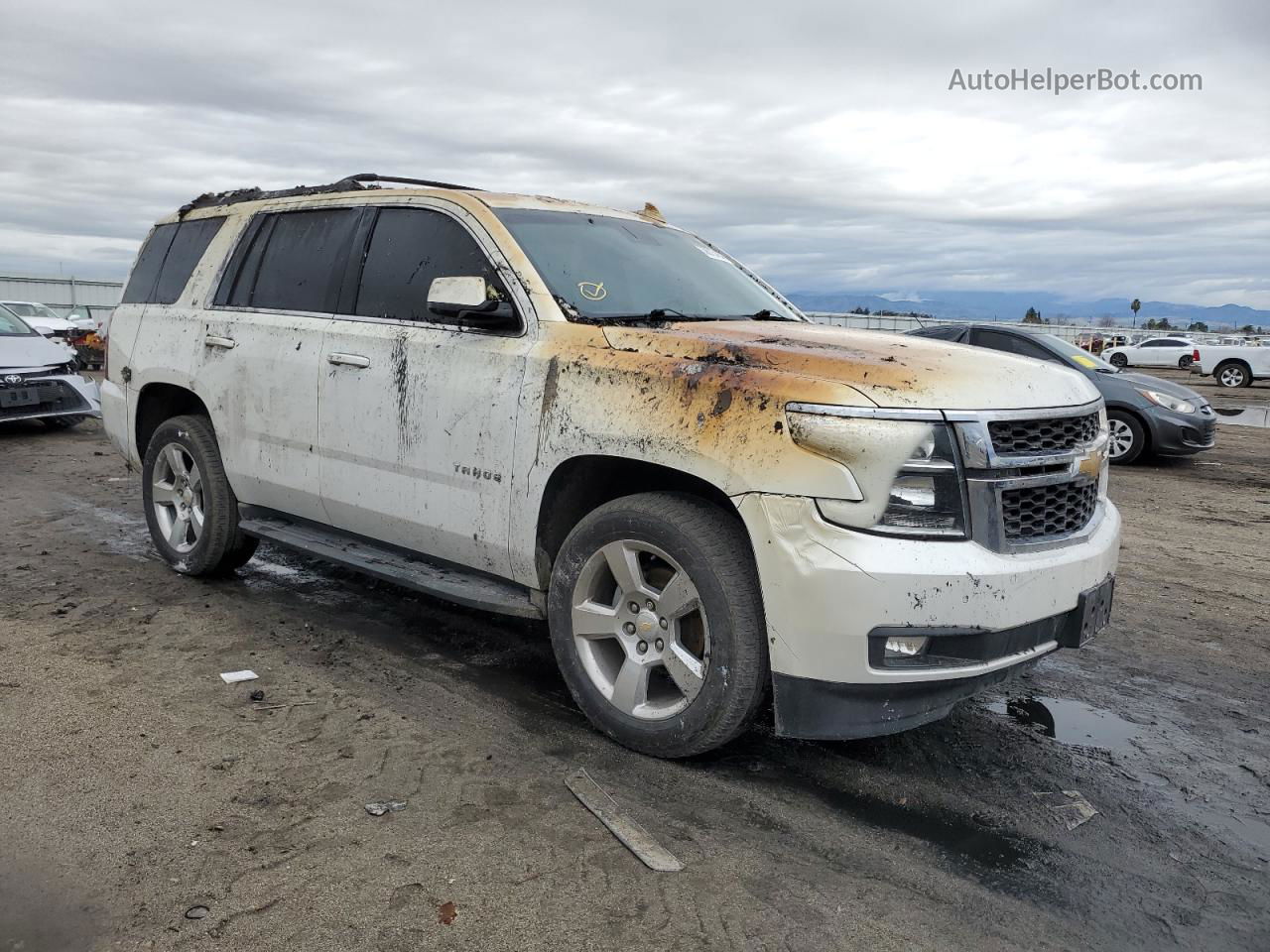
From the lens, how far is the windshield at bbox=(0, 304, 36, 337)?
39.2 feet

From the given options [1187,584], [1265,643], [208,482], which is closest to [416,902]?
[208,482]

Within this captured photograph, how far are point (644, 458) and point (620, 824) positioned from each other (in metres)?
1.17

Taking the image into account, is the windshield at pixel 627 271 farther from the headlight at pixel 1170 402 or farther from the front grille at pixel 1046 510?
the headlight at pixel 1170 402

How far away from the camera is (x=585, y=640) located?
3.80 meters

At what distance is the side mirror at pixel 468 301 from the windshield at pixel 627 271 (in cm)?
22

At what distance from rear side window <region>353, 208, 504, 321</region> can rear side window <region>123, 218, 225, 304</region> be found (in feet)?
5.09

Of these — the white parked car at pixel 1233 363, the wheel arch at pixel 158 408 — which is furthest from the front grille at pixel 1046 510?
the white parked car at pixel 1233 363

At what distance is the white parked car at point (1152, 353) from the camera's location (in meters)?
33.9

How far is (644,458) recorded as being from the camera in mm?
3484

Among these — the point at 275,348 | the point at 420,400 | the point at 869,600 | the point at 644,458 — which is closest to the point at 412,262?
the point at 420,400

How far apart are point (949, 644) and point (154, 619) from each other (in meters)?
3.83

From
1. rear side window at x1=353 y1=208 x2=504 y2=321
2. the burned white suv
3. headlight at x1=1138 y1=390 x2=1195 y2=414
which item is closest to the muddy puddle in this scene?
the burned white suv

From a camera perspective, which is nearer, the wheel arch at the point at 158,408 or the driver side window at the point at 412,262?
the driver side window at the point at 412,262

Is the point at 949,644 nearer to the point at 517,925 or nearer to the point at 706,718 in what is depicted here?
the point at 706,718
